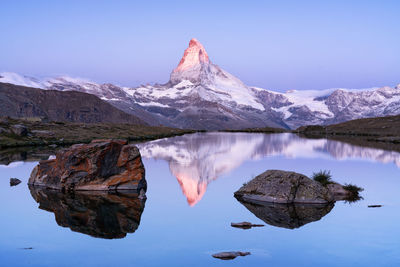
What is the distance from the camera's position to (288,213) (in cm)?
2033

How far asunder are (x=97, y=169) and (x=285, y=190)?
10734mm

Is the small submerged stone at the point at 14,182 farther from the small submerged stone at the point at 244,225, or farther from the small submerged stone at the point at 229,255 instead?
the small submerged stone at the point at 229,255

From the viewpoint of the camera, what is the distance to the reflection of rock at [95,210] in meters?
17.4

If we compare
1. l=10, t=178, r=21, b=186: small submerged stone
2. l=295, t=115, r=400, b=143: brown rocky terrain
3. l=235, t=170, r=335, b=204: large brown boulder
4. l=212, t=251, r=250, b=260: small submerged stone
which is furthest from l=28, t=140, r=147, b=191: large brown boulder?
l=295, t=115, r=400, b=143: brown rocky terrain

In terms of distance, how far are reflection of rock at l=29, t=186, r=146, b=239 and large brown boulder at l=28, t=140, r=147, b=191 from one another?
82 cm

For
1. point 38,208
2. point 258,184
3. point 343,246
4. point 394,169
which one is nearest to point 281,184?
point 258,184

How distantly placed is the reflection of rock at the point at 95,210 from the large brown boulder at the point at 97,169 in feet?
2.70

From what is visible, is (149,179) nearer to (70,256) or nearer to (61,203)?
(61,203)

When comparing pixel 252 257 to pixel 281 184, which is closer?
pixel 252 257

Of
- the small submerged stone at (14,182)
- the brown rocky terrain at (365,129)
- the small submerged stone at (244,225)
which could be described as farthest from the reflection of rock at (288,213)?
the brown rocky terrain at (365,129)

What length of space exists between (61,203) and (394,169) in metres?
29.0

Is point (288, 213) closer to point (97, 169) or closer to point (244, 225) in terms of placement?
point (244, 225)

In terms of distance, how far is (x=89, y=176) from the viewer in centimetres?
2650

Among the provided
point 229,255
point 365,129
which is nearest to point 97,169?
point 229,255
